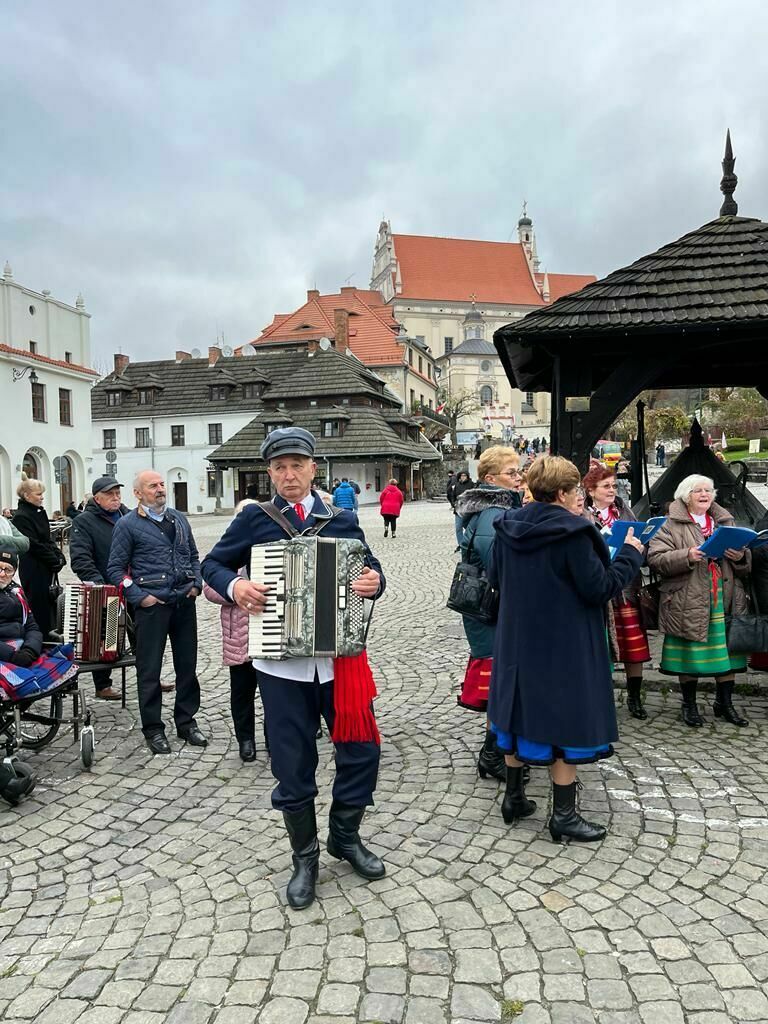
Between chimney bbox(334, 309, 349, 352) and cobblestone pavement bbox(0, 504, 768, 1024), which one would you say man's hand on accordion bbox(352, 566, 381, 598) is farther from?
chimney bbox(334, 309, 349, 352)

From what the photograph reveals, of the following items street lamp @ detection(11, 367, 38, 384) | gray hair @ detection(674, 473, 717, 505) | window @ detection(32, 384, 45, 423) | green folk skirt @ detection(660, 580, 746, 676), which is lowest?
green folk skirt @ detection(660, 580, 746, 676)

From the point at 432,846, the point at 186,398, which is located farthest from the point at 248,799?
the point at 186,398

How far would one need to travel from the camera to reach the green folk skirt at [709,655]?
515cm

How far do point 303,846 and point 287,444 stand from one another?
1.82 meters

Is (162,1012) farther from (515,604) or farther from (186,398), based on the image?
(186,398)

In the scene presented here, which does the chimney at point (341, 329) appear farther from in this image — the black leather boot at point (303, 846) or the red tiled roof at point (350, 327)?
the black leather boot at point (303, 846)

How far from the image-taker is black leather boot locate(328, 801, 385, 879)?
3.38 m

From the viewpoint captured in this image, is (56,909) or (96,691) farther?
(96,691)

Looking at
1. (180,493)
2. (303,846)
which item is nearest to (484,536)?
(303,846)

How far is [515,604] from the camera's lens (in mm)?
3645

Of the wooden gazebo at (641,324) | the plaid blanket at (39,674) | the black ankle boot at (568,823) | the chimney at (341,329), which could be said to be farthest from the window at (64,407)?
the black ankle boot at (568,823)

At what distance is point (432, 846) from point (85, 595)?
3191 mm

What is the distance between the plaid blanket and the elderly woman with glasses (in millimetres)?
4190

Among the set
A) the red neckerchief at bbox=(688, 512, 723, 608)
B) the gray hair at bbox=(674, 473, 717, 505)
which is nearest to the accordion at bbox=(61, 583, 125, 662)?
the gray hair at bbox=(674, 473, 717, 505)
